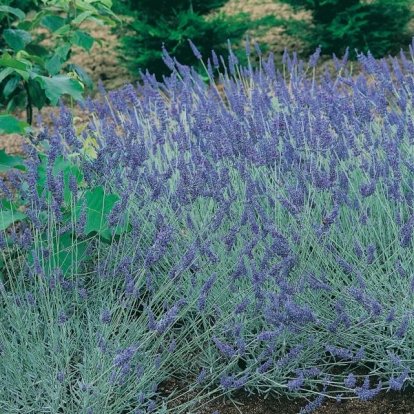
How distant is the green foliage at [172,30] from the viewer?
22.4 ft

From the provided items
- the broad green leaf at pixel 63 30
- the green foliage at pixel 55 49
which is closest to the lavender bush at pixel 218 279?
the green foliage at pixel 55 49

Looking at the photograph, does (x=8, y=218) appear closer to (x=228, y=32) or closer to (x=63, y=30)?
(x=63, y=30)

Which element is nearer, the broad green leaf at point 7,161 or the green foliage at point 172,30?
the broad green leaf at point 7,161

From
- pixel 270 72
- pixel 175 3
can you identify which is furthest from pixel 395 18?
pixel 270 72

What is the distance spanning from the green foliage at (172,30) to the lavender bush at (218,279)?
3.51 meters

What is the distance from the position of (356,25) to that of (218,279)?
485cm

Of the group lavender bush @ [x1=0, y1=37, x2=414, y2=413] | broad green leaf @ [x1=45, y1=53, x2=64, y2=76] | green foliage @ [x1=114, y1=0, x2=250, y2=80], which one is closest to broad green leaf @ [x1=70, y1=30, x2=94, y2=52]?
broad green leaf @ [x1=45, y1=53, x2=64, y2=76]

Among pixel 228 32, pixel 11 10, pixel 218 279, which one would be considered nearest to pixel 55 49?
pixel 11 10

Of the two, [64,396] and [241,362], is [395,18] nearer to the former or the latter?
[241,362]

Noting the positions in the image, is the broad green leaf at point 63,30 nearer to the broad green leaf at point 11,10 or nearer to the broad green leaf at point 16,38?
the broad green leaf at point 16,38

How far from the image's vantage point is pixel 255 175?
3.04 m

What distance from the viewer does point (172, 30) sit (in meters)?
6.79

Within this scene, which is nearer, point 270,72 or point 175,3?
point 270,72

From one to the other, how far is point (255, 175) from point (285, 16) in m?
5.82
